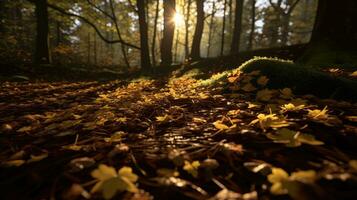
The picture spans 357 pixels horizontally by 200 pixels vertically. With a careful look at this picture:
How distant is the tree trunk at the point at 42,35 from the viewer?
34.7 feet

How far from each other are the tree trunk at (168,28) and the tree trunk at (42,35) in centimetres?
562

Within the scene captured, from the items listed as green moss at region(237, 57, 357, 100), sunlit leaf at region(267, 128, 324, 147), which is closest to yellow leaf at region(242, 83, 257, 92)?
green moss at region(237, 57, 357, 100)

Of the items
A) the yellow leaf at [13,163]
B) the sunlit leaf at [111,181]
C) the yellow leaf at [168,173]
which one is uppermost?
the sunlit leaf at [111,181]

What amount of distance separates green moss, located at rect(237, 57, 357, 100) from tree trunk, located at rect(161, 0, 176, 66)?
10.9 m

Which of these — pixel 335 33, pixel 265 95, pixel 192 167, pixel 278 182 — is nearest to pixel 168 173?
pixel 192 167

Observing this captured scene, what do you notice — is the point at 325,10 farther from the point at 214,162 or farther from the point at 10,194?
the point at 10,194

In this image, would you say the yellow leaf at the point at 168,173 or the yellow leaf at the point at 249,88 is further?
the yellow leaf at the point at 249,88

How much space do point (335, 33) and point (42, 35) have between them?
11.0 metres

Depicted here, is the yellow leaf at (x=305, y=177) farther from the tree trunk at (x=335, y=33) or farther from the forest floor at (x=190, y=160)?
the tree trunk at (x=335, y=33)

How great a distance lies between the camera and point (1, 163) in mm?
1214

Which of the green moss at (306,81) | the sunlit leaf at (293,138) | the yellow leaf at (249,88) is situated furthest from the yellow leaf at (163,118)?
the green moss at (306,81)

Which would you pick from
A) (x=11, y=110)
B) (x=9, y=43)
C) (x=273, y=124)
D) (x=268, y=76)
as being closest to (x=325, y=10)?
(x=268, y=76)

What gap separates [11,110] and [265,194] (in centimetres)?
307

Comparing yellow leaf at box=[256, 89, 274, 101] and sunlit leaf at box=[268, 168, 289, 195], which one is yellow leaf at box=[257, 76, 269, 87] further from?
sunlit leaf at box=[268, 168, 289, 195]
